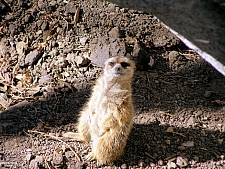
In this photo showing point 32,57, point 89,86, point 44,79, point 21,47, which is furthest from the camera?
point 21,47

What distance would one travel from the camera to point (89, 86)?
3.62 meters

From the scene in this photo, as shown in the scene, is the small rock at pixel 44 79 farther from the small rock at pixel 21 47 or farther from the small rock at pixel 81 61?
the small rock at pixel 21 47

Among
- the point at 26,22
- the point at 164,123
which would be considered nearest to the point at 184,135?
the point at 164,123

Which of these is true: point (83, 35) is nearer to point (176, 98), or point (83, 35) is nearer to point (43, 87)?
point (43, 87)

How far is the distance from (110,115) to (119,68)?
0.38 meters

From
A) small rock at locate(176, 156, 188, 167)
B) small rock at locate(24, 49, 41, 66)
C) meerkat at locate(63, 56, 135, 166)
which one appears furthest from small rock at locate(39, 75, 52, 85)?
small rock at locate(176, 156, 188, 167)

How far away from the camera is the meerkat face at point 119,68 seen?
2.96 meters

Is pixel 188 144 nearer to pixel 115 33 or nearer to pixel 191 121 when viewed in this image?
pixel 191 121

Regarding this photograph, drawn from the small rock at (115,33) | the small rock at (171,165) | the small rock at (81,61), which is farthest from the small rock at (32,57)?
the small rock at (171,165)

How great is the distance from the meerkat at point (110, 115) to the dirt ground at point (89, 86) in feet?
0.43

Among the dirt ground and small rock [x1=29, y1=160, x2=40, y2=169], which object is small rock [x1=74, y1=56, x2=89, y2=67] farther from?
small rock [x1=29, y1=160, x2=40, y2=169]

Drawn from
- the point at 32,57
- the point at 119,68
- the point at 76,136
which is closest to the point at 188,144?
the point at 119,68

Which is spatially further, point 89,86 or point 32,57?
point 32,57

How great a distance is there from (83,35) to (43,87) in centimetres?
72
